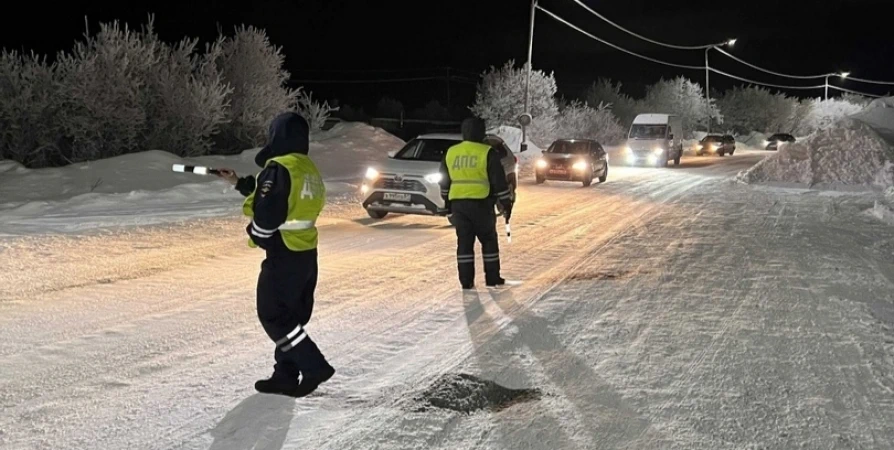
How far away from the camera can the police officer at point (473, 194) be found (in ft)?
24.7

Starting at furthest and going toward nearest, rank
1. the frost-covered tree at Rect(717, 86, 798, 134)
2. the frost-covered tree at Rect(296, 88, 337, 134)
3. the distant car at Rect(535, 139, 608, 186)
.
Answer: the frost-covered tree at Rect(717, 86, 798, 134) < the frost-covered tree at Rect(296, 88, 337, 134) < the distant car at Rect(535, 139, 608, 186)

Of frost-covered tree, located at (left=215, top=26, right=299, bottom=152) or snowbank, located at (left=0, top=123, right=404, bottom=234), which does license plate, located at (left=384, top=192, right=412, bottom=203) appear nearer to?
snowbank, located at (left=0, top=123, right=404, bottom=234)

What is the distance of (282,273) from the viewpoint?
14.4 feet

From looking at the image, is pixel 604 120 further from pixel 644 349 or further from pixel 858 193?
pixel 644 349

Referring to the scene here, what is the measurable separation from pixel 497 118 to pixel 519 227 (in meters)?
29.5

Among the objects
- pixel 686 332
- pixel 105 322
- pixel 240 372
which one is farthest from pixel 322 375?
pixel 686 332

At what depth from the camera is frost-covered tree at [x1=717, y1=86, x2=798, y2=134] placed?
77.9 metres

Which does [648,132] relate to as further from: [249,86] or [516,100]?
[249,86]

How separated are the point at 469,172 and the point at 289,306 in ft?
11.4

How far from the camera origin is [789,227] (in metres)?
12.5

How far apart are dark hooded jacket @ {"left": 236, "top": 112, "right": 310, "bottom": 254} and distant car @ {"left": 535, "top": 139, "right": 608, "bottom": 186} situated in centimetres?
1787

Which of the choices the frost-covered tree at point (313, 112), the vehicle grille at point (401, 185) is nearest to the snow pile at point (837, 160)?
the vehicle grille at point (401, 185)

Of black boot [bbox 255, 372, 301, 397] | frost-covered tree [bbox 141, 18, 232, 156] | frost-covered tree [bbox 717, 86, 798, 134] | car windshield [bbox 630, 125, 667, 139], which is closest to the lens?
black boot [bbox 255, 372, 301, 397]

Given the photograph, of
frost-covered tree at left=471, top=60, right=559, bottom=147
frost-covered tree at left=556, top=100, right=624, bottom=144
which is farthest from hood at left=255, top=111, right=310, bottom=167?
frost-covered tree at left=556, top=100, right=624, bottom=144
